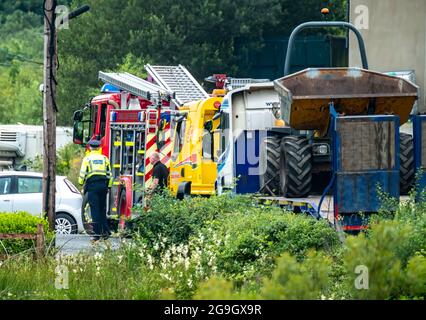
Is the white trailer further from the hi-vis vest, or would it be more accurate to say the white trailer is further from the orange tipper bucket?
the orange tipper bucket

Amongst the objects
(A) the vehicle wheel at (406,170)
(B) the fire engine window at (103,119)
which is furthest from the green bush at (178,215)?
(B) the fire engine window at (103,119)

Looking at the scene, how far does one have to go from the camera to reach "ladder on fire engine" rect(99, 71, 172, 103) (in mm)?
25734

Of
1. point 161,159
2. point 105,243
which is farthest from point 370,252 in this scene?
point 161,159

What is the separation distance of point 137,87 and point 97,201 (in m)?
4.94

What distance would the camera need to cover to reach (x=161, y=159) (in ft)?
79.8

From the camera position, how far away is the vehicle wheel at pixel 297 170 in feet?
56.0

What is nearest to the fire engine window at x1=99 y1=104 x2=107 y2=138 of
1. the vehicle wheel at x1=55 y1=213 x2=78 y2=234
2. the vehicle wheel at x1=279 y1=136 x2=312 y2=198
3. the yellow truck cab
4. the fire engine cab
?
the fire engine cab

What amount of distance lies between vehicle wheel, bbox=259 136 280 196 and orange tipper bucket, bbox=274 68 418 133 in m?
0.66

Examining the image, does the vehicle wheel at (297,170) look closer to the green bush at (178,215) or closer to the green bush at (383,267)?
the green bush at (178,215)

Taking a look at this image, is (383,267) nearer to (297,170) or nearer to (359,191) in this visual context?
(359,191)

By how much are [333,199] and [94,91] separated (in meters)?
28.0

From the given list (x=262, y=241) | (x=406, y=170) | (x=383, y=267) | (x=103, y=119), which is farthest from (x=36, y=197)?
(x=383, y=267)

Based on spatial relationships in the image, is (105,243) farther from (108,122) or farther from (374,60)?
(374,60)

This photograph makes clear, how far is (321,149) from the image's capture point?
17188 millimetres
